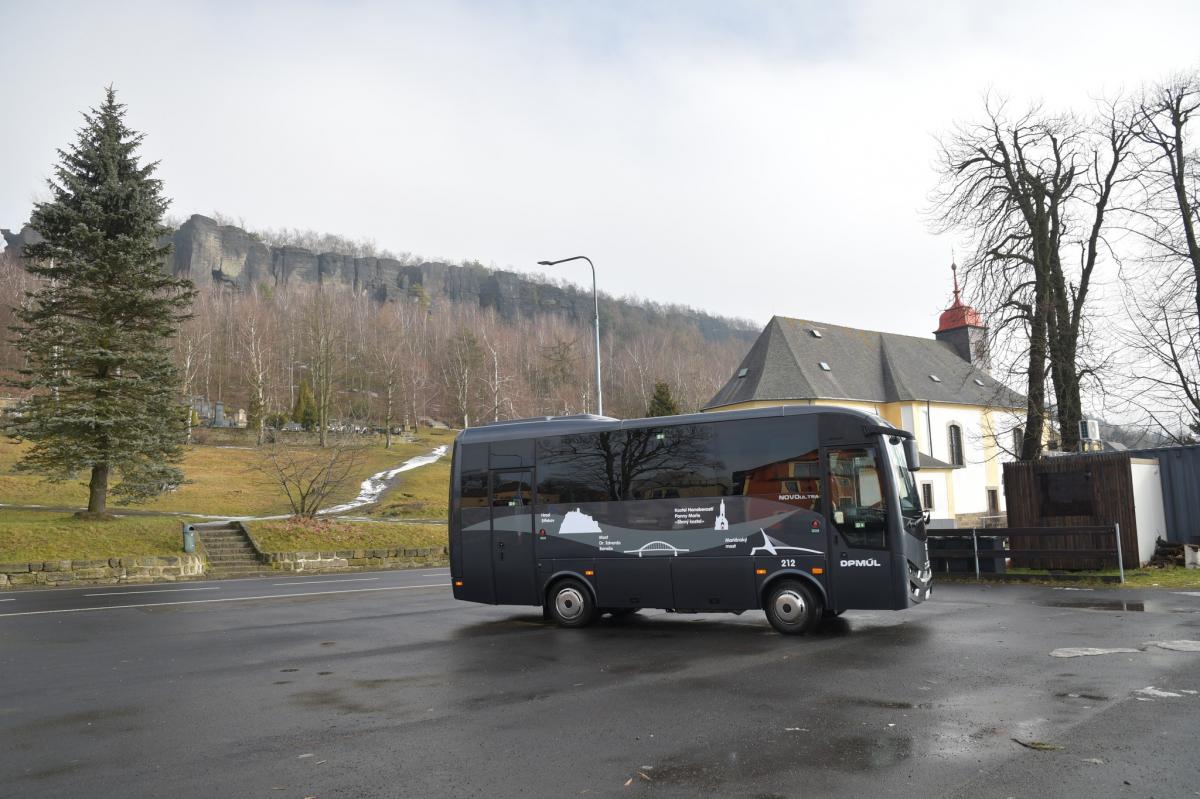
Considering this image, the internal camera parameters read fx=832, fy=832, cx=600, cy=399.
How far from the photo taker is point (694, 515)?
42.0 ft

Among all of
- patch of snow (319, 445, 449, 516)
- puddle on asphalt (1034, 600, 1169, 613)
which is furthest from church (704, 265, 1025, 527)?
puddle on asphalt (1034, 600, 1169, 613)

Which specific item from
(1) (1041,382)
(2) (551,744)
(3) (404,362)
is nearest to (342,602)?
(2) (551,744)

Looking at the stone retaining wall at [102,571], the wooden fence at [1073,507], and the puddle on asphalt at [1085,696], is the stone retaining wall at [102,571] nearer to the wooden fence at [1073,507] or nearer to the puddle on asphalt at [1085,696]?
the wooden fence at [1073,507]

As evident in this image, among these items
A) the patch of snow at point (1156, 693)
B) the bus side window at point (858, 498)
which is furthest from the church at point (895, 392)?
the patch of snow at point (1156, 693)

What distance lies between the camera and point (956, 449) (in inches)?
2297

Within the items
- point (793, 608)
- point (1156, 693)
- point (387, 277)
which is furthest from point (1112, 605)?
point (387, 277)

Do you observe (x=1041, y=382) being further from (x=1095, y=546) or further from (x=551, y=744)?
(x=551, y=744)

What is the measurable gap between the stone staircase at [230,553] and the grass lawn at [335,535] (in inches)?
18.0

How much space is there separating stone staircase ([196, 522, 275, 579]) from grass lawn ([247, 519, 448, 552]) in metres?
0.46

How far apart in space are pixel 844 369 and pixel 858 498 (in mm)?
47098

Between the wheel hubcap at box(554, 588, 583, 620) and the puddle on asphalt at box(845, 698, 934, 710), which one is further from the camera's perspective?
the wheel hubcap at box(554, 588, 583, 620)

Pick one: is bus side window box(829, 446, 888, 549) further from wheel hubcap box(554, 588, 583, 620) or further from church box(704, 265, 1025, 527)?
church box(704, 265, 1025, 527)

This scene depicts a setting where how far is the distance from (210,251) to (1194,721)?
174708 millimetres

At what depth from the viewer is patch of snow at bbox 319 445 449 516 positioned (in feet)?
138
